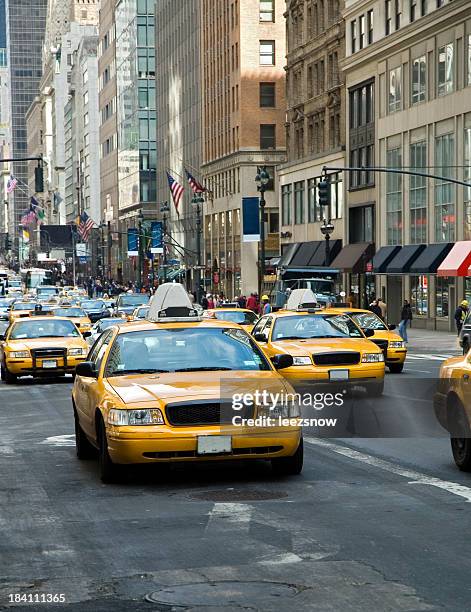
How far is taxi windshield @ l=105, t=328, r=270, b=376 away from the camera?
535 inches

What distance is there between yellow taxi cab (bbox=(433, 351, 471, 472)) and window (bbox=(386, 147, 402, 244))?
53037mm

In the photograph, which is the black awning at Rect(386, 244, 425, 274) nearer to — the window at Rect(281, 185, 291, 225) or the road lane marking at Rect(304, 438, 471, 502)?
the window at Rect(281, 185, 291, 225)

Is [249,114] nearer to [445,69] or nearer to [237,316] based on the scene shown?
[445,69]

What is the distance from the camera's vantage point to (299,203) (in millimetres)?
86125

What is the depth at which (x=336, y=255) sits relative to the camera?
250 feet

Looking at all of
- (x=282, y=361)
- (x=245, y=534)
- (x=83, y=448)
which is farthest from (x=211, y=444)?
(x=83, y=448)

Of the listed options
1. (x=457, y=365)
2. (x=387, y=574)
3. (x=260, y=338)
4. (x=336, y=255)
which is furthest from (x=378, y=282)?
(x=387, y=574)

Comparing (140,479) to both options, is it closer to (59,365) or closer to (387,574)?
(387,574)

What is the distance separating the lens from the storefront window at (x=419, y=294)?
203ft

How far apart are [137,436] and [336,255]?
212ft

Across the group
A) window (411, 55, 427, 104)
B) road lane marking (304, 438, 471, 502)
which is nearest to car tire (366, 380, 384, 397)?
road lane marking (304, 438, 471, 502)

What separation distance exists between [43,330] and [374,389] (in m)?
11.4

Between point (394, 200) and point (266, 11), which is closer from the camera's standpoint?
point (394, 200)

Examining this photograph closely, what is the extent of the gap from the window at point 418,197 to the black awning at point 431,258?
66.3 inches
